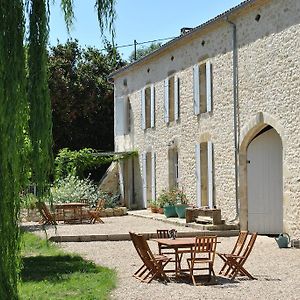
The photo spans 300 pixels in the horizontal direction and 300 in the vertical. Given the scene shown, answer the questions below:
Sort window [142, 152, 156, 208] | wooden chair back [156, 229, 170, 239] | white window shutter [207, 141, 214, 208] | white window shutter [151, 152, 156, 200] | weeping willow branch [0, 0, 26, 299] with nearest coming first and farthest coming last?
weeping willow branch [0, 0, 26, 299] < wooden chair back [156, 229, 170, 239] < white window shutter [207, 141, 214, 208] < white window shutter [151, 152, 156, 200] < window [142, 152, 156, 208]

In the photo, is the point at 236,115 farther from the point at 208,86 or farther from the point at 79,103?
the point at 79,103

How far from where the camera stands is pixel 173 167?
67.5ft

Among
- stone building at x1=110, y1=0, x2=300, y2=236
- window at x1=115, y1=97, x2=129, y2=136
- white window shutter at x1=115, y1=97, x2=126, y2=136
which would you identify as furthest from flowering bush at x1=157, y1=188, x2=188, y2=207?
white window shutter at x1=115, y1=97, x2=126, y2=136

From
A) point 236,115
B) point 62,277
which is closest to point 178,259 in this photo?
point 62,277

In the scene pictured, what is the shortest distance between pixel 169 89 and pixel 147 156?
308 centimetres

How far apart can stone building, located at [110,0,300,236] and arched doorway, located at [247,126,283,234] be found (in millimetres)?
24

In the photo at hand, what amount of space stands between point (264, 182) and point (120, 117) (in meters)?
10.2

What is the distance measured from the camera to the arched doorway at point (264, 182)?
15.8 m

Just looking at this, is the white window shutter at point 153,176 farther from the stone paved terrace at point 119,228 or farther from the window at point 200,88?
the window at point 200,88

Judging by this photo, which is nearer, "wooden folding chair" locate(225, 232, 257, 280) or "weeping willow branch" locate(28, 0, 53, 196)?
"weeping willow branch" locate(28, 0, 53, 196)

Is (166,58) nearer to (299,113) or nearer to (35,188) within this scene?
(299,113)

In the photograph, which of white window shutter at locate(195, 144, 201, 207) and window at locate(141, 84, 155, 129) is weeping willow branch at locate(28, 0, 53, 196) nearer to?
white window shutter at locate(195, 144, 201, 207)

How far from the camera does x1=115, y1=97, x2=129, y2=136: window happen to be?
2484cm

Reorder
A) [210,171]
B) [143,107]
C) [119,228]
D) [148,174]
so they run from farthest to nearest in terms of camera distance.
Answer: [143,107] < [148,174] < [210,171] < [119,228]
